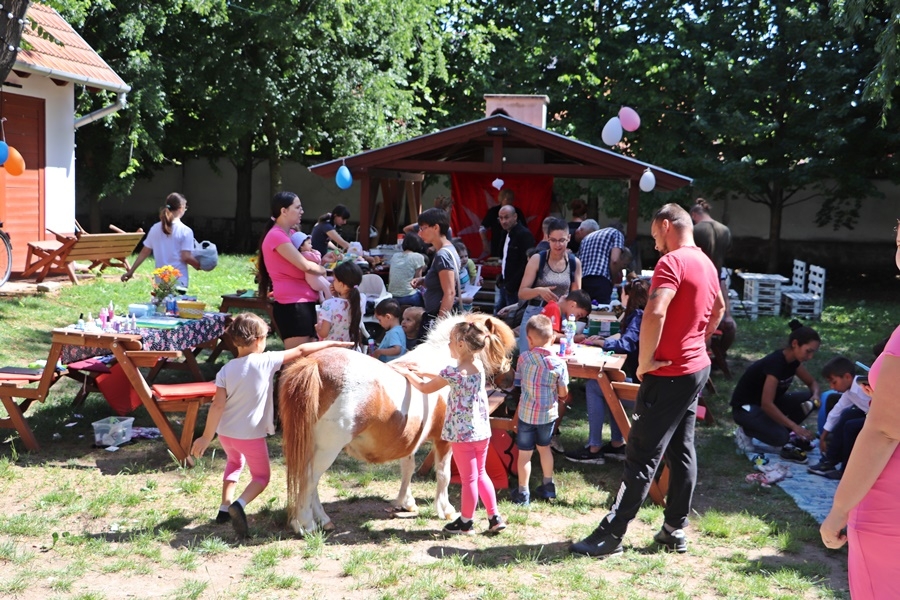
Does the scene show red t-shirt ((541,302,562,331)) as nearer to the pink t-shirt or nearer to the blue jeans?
the blue jeans

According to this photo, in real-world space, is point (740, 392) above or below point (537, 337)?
below

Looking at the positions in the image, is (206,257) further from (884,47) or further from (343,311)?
(884,47)

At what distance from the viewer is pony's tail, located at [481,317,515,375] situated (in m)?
5.29

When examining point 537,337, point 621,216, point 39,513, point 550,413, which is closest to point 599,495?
point 550,413

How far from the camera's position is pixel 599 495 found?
241 inches

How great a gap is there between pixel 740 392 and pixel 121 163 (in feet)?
47.9

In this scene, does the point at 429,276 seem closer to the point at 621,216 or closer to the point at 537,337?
the point at 537,337

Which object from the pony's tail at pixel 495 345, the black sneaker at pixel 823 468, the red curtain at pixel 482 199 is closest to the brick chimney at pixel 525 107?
the red curtain at pixel 482 199

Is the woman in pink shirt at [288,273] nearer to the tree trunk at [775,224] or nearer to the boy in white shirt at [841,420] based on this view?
the boy in white shirt at [841,420]

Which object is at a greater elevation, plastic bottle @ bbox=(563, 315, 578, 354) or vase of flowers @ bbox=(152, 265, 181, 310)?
vase of flowers @ bbox=(152, 265, 181, 310)

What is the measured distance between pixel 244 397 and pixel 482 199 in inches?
427

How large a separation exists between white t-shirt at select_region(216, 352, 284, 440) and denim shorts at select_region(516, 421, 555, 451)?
1646 millimetres

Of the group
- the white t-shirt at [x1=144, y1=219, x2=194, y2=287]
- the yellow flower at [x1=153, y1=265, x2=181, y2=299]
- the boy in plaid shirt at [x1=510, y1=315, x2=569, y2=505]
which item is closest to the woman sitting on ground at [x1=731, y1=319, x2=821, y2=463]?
the boy in plaid shirt at [x1=510, y1=315, x2=569, y2=505]

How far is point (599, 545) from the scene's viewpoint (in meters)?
4.99
